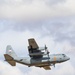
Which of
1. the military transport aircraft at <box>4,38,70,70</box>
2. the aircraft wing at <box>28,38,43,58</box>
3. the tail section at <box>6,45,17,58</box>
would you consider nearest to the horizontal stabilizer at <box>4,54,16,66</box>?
the military transport aircraft at <box>4,38,70,70</box>

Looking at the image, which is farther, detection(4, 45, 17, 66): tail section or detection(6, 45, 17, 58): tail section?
detection(6, 45, 17, 58): tail section

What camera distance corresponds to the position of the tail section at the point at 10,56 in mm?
110944

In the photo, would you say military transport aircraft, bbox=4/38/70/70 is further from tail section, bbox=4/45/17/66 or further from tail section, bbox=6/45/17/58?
tail section, bbox=6/45/17/58

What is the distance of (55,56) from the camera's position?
110812 mm

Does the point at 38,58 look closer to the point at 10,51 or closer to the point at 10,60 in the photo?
the point at 10,60

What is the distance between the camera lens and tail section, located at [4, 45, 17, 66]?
364 feet

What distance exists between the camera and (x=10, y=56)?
112 m

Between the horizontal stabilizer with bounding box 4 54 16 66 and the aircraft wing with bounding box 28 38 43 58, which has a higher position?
the aircraft wing with bounding box 28 38 43 58

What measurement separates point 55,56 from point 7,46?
1716 centimetres

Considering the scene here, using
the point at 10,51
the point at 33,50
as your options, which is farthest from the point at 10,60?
the point at 33,50

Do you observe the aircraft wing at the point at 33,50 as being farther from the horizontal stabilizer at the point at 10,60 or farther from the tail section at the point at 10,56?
the tail section at the point at 10,56

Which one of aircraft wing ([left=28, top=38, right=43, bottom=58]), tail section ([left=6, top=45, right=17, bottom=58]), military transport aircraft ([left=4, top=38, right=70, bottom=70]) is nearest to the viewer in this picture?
aircraft wing ([left=28, top=38, right=43, bottom=58])

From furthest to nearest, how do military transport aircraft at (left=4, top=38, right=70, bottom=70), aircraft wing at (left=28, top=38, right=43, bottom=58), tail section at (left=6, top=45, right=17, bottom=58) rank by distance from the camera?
1. tail section at (left=6, top=45, right=17, bottom=58)
2. military transport aircraft at (left=4, top=38, right=70, bottom=70)
3. aircraft wing at (left=28, top=38, right=43, bottom=58)

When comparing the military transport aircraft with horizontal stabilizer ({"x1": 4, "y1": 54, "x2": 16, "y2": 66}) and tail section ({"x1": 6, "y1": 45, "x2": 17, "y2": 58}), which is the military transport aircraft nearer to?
horizontal stabilizer ({"x1": 4, "y1": 54, "x2": 16, "y2": 66})
